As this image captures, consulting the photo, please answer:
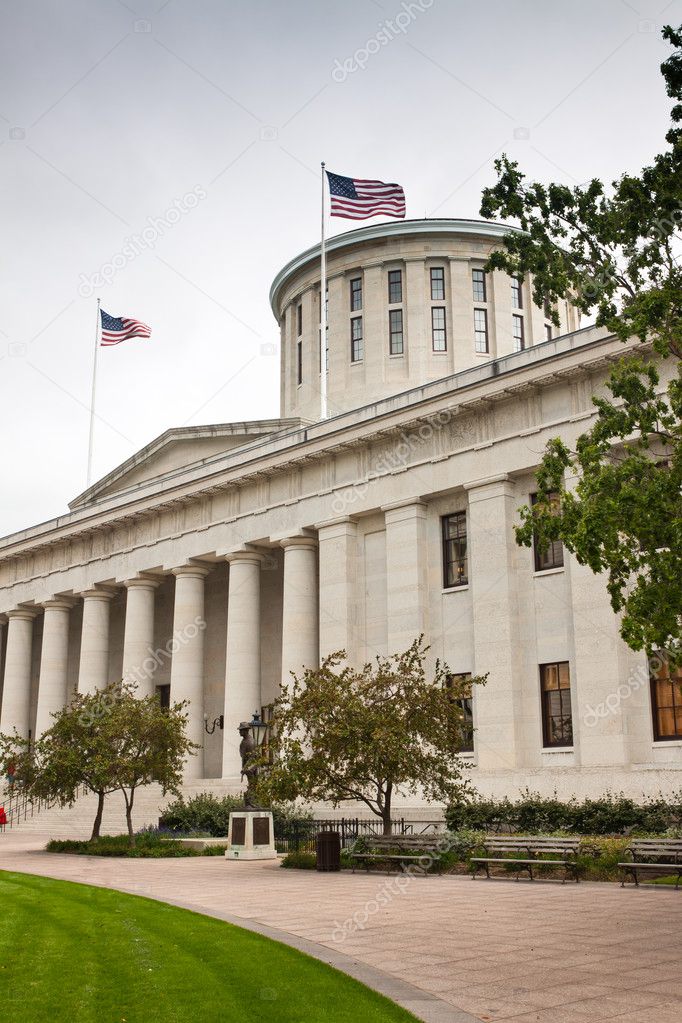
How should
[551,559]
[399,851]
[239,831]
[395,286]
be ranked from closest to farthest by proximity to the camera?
[399,851] < [239,831] < [551,559] < [395,286]

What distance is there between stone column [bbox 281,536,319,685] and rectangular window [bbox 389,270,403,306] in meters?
18.1

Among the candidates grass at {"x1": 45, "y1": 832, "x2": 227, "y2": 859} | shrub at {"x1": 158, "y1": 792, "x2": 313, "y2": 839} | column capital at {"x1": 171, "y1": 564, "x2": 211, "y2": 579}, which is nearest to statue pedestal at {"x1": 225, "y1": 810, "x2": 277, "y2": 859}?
grass at {"x1": 45, "y1": 832, "x2": 227, "y2": 859}

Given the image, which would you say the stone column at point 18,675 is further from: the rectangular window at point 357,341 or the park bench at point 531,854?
the park bench at point 531,854

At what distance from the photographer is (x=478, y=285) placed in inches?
2146

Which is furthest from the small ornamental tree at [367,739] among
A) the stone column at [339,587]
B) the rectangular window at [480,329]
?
the rectangular window at [480,329]

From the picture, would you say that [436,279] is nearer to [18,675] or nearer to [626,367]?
[18,675]

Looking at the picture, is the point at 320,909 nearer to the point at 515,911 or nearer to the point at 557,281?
the point at 515,911

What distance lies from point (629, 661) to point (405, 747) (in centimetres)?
809

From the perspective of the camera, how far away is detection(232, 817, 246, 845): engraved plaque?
29.3 meters

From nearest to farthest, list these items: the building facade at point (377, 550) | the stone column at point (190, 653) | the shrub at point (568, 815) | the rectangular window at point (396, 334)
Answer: the shrub at point (568, 815) → the building facade at point (377, 550) → the stone column at point (190, 653) → the rectangular window at point (396, 334)

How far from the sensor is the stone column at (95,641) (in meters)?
49.8

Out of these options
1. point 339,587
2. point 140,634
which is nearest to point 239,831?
point 339,587

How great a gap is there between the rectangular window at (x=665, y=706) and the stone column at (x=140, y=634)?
962 inches

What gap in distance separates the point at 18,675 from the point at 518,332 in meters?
31.8
